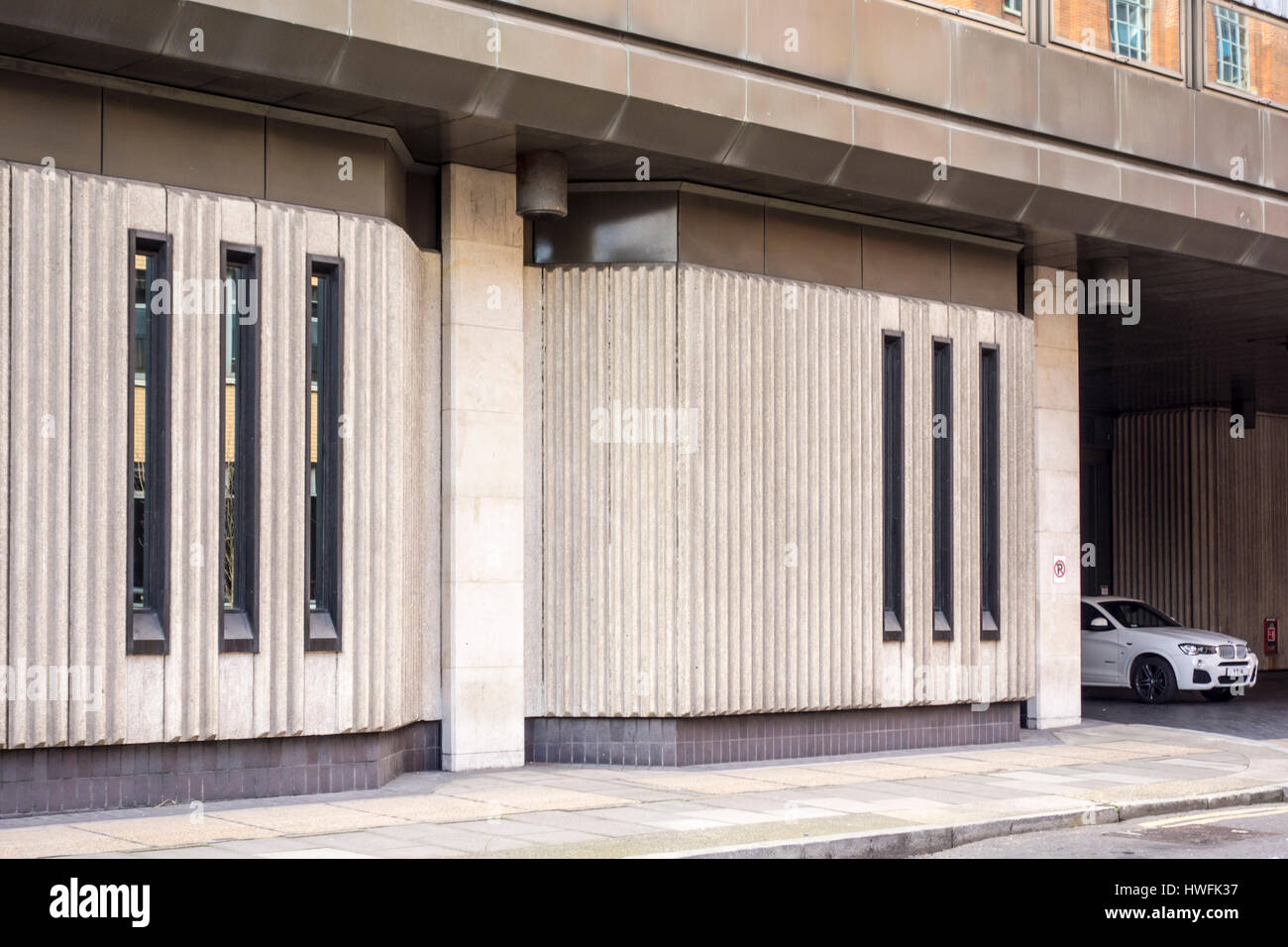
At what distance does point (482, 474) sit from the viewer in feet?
45.8

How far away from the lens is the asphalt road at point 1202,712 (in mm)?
18828

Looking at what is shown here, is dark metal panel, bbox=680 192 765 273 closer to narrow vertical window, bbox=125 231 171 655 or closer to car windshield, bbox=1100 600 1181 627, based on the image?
narrow vertical window, bbox=125 231 171 655

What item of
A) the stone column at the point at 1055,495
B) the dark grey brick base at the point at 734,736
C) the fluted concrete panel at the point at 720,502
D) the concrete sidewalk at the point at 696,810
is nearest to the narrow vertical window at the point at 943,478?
the fluted concrete panel at the point at 720,502

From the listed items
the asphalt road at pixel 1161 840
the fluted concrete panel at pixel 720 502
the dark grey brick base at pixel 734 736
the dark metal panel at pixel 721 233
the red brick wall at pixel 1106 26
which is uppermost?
the red brick wall at pixel 1106 26

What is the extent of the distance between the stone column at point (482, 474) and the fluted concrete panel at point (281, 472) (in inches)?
73.3

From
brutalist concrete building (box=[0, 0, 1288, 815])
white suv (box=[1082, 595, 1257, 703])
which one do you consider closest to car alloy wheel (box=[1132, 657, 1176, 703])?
white suv (box=[1082, 595, 1257, 703])

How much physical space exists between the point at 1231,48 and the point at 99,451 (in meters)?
13.0

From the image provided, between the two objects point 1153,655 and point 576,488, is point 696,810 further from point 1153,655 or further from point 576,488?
point 1153,655

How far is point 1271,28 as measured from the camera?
18078mm

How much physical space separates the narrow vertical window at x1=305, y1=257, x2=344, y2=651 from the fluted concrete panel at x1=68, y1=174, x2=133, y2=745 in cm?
158

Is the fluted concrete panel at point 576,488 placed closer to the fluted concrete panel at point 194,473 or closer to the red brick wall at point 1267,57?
the fluted concrete panel at point 194,473

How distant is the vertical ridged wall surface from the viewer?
1072cm

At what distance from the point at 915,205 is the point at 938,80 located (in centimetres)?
123

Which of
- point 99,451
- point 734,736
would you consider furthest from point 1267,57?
point 99,451
